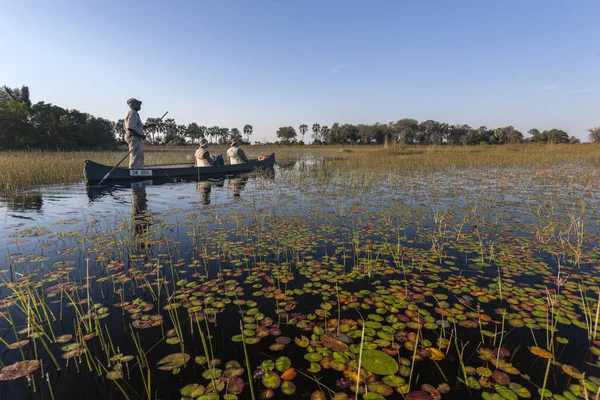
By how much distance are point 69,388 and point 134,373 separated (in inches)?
14.9

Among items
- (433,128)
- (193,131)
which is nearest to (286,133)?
(193,131)

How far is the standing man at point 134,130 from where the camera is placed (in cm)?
991

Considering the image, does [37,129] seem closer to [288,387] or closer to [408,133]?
[288,387]

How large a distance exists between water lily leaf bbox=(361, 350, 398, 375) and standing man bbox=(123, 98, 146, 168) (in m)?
11.2

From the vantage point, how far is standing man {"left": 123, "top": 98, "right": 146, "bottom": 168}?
991 cm

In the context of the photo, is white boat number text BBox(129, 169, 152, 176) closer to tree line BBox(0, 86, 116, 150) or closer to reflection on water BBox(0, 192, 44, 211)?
reflection on water BBox(0, 192, 44, 211)

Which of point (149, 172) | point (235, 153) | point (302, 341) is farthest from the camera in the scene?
point (235, 153)

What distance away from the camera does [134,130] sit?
33.0 feet

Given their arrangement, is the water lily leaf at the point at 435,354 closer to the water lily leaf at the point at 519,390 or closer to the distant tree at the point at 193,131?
the water lily leaf at the point at 519,390

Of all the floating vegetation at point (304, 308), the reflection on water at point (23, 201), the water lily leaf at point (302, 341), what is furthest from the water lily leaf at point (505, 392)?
the reflection on water at point (23, 201)

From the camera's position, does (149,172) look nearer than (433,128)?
Yes

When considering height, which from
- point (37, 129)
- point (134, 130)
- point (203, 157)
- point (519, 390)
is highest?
point (37, 129)

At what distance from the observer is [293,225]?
5500 millimetres

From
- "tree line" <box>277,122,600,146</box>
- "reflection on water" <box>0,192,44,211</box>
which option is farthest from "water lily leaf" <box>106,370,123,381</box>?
"tree line" <box>277,122,600,146</box>
